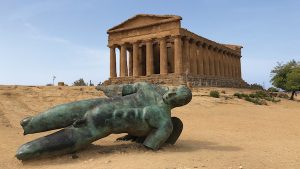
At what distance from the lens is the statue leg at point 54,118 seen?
688 centimetres

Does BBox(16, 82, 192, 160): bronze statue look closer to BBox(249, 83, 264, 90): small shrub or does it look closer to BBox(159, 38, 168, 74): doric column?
BBox(159, 38, 168, 74): doric column

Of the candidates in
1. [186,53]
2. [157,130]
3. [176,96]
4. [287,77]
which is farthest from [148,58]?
[157,130]

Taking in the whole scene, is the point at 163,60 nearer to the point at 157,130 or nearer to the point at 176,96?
the point at 176,96

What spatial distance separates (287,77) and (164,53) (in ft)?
65.0

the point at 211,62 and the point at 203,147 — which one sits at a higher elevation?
the point at 211,62

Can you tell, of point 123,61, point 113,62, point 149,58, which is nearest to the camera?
point 149,58

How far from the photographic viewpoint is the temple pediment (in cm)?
4024

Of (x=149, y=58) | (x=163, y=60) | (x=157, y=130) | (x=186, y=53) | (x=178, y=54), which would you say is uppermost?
(x=186, y=53)

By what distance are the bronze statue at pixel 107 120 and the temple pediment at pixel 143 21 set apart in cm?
3229

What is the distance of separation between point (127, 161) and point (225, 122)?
368 inches

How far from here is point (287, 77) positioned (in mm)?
51156

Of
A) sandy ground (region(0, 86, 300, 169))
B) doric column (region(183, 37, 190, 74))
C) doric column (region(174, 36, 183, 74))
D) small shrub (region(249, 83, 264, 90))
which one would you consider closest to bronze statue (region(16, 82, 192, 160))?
sandy ground (region(0, 86, 300, 169))

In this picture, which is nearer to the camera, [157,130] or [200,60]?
[157,130]

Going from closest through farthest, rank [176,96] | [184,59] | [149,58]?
[176,96], [184,59], [149,58]
